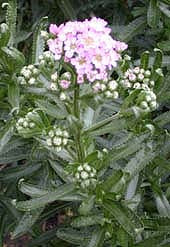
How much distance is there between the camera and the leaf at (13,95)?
2936mm

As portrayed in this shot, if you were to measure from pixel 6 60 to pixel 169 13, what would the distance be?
50.6 inches

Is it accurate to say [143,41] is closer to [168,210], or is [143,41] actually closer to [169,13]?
[169,13]

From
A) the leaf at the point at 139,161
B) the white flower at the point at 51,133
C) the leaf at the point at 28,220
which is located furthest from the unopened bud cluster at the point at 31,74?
the leaf at the point at 28,220

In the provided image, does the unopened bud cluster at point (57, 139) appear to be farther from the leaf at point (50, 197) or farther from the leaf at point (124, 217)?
the leaf at point (124, 217)

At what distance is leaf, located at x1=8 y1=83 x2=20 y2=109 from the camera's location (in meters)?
2.94

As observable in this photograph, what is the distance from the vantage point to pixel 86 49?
235 cm

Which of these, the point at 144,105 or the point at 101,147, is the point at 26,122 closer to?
the point at 144,105

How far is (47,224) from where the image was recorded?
223 inches

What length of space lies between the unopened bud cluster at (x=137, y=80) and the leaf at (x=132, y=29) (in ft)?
3.60

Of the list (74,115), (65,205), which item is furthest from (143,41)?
(74,115)

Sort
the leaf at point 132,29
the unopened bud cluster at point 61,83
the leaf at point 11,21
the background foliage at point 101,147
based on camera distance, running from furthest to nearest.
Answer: the leaf at point 132,29 → the leaf at point 11,21 → the background foliage at point 101,147 → the unopened bud cluster at point 61,83

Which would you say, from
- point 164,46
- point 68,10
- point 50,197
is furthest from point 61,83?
point 68,10

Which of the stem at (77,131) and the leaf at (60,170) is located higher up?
the stem at (77,131)

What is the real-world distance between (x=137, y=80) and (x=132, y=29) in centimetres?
123
